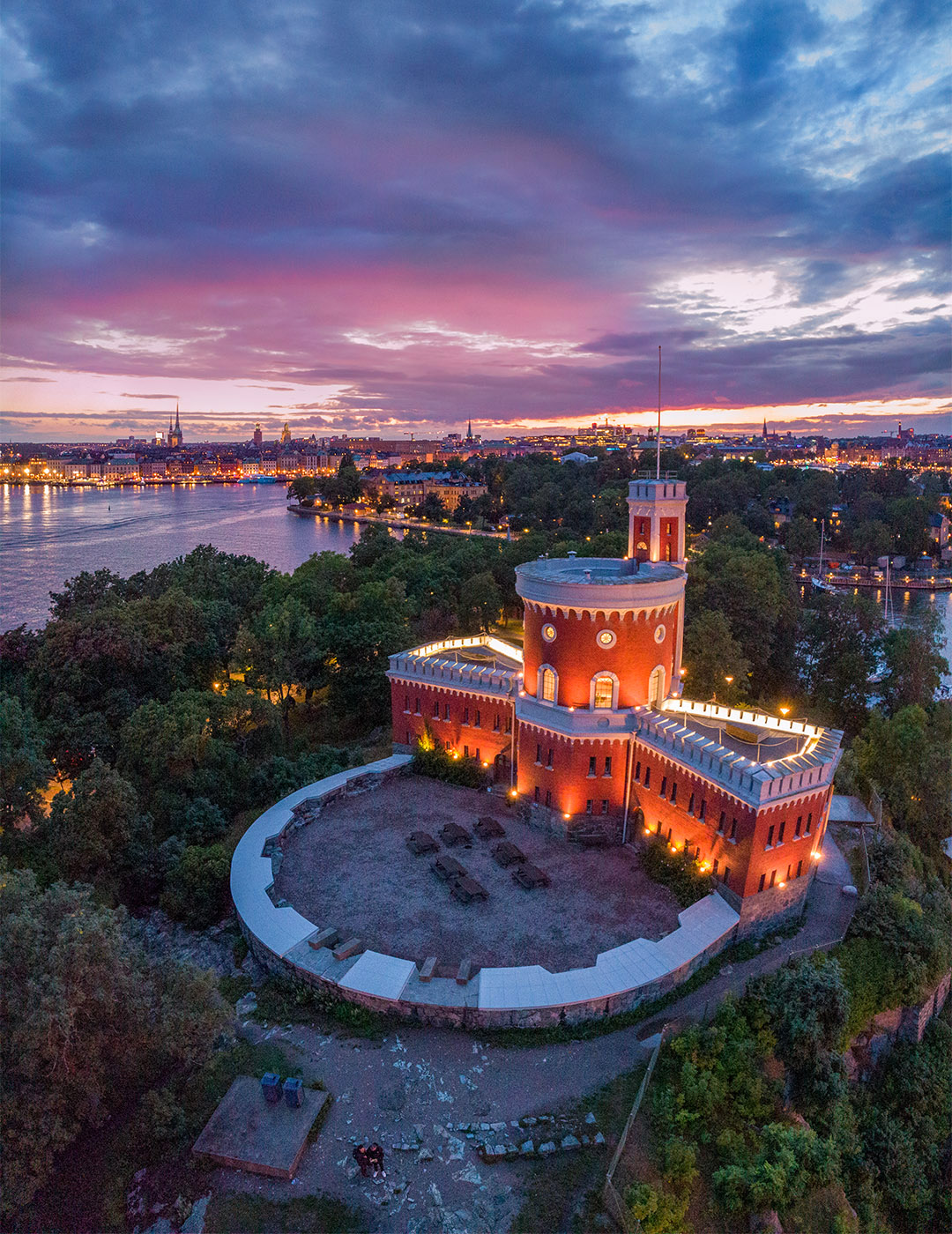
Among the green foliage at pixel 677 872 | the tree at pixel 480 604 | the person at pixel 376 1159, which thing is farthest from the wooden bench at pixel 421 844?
the tree at pixel 480 604

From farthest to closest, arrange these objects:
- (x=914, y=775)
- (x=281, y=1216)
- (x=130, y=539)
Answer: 1. (x=130, y=539)
2. (x=914, y=775)
3. (x=281, y=1216)

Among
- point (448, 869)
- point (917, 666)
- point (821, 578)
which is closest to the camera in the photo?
point (448, 869)

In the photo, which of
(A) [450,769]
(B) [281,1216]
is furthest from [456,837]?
(B) [281,1216]

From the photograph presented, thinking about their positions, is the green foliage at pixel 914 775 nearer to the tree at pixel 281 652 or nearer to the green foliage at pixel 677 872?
the green foliage at pixel 677 872

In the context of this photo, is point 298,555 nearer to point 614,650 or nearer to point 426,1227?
point 614,650

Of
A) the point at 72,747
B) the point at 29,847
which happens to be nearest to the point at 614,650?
the point at 29,847

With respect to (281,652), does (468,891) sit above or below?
below

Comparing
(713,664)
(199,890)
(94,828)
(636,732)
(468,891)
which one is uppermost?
(636,732)

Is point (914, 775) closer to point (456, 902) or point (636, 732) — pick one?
point (636, 732)
